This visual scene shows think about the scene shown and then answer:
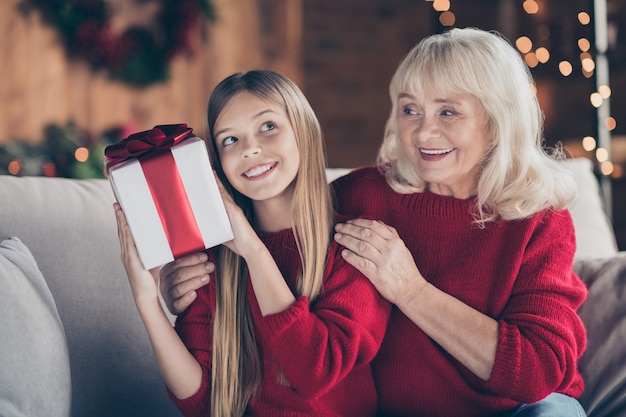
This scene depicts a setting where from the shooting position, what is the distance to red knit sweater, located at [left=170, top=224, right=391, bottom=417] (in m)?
1.32

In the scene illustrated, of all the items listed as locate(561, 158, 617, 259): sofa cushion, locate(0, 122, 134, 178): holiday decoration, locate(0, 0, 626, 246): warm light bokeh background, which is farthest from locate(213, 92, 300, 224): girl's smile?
locate(0, 0, 626, 246): warm light bokeh background

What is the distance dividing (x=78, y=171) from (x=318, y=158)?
2107mm

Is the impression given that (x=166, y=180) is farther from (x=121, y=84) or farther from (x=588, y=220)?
(x=121, y=84)

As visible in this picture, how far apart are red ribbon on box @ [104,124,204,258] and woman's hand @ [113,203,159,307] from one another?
72 millimetres

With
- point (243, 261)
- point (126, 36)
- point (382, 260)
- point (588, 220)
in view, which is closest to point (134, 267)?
point (243, 261)

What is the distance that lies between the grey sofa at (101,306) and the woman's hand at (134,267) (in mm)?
246

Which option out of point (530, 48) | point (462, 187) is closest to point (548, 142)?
point (530, 48)

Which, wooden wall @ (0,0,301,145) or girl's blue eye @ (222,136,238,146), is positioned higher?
girl's blue eye @ (222,136,238,146)

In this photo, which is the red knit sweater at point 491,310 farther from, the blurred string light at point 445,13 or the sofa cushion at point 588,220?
the blurred string light at point 445,13

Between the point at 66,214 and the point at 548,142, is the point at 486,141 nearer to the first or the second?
the point at 66,214

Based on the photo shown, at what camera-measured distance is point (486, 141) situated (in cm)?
157

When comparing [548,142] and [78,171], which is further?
[548,142]

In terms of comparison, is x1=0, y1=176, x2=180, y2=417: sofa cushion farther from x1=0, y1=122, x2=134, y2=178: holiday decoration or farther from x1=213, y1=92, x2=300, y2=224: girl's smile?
x1=0, y1=122, x2=134, y2=178: holiday decoration

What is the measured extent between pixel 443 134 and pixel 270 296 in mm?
505
